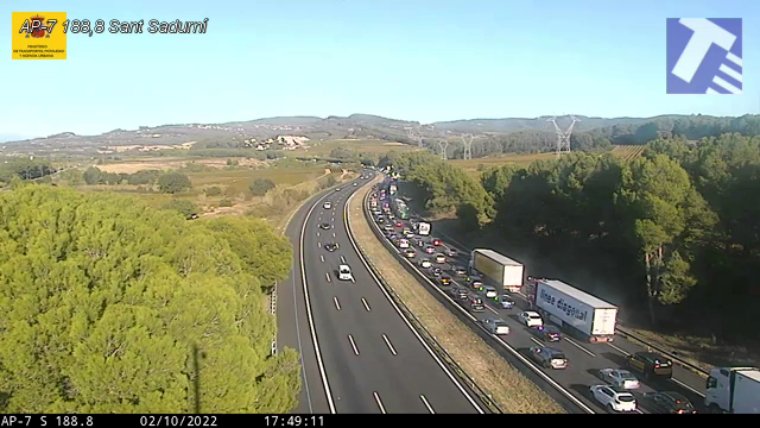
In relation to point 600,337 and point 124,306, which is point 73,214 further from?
point 600,337

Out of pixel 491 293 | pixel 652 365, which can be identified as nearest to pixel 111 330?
pixel 652 365

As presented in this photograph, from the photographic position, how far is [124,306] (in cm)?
680

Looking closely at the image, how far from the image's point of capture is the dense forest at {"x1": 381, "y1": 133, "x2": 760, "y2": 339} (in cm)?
Answer: 1692

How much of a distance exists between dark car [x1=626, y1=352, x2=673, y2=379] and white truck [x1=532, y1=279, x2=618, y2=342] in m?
2.30

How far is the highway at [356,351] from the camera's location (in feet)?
38.0

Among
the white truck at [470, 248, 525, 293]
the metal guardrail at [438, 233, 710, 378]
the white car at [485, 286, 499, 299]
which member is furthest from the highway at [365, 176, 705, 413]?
the white truck at [470, 248, 525, 293]

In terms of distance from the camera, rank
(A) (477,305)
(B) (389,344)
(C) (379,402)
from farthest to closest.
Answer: (A) (477,305)
(B) (389,344)
(C) (379,402)

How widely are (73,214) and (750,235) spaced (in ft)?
53.1

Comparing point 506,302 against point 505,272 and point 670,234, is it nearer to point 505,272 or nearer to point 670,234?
point 505,272

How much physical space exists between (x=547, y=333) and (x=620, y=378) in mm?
3959

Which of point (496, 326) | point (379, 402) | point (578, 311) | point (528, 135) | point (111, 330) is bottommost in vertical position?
point (379, 402)

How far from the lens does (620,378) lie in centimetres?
1241

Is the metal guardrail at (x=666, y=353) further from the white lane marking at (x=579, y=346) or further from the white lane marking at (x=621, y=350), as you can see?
the white lane marking at (x=579, y=346)

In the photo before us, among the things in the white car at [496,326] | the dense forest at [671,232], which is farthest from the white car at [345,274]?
the white car at [496,326]
